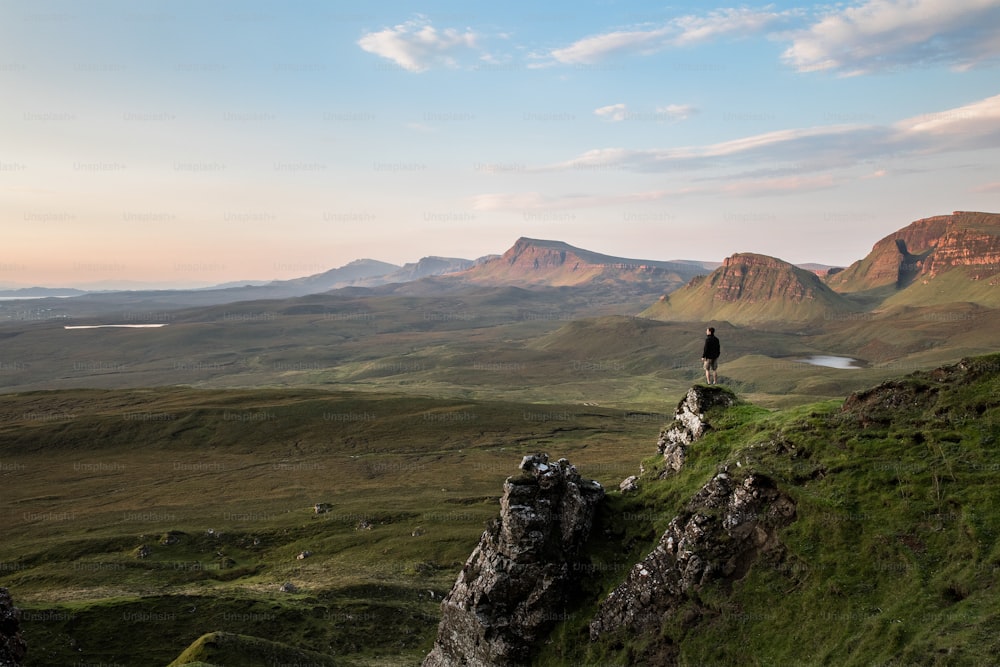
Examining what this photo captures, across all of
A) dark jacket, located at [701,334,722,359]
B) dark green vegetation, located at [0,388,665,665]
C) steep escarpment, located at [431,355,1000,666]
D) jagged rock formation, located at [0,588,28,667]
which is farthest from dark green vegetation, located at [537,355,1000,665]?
jagged rock formation, located at [0,588,28,667]

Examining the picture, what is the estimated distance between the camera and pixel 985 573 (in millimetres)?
22609

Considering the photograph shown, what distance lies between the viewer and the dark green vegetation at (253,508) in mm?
47031

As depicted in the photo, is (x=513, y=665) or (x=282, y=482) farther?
(x=282, y=482)

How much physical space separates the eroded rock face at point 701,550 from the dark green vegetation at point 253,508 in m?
23.0

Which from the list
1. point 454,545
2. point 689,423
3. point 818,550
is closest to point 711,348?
point 689,423

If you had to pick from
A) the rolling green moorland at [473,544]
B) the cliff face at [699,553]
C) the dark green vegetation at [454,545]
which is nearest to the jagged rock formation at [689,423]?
the rolling green moorland at [473,544]

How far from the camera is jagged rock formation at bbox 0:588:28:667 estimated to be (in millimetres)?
31203

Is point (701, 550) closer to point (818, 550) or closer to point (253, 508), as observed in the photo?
point (818, 550)

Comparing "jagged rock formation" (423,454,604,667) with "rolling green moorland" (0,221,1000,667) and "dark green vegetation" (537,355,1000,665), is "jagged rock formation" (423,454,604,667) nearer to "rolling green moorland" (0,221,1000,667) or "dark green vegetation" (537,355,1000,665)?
"rolling green moorland" (0,221,1000,667)

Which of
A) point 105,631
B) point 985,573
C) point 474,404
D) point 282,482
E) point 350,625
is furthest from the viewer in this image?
point 474,404

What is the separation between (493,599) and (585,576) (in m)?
5.29

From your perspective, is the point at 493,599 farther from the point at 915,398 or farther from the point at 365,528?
the point at 365,528

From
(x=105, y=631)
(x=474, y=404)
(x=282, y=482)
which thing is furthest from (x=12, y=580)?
(x=474, y=404)

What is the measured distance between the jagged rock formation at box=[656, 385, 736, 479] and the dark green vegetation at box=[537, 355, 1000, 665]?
4.10 m
